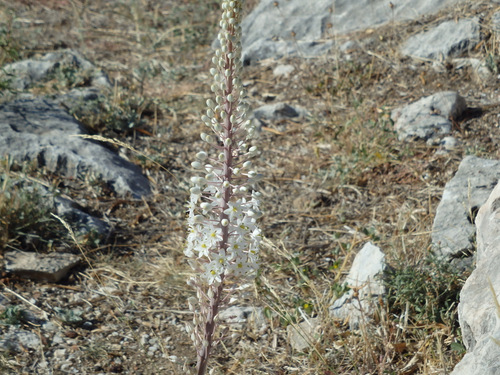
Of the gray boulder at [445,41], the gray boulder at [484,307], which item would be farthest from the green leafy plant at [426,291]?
the gray boulder at [445,41]

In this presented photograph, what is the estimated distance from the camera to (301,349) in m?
3.15

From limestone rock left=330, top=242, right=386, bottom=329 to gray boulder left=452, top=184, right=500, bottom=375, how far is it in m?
0.64

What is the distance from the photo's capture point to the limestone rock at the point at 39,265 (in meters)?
3.59

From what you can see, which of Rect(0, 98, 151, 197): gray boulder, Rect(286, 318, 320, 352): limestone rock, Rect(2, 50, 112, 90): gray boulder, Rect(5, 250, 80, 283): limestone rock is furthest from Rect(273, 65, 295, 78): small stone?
Rect(286, 318, 320, 352): limestone rock

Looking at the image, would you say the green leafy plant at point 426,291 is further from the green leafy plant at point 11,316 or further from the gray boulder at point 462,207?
the green leafy plant at point 11,316

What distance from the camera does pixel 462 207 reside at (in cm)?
356

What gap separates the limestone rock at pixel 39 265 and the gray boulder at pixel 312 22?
421cm

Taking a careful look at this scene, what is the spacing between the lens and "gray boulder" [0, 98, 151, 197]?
15.3ft

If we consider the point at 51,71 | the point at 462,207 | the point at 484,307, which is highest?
the point at 51,71

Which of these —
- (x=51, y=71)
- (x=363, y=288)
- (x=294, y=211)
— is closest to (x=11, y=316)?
(x=363, y=288)

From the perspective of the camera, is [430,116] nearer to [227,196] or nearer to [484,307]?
[484,307]

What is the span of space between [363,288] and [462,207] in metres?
0.95

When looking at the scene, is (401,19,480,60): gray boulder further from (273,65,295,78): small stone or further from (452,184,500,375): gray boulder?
(452,184,500,375): gray boulder

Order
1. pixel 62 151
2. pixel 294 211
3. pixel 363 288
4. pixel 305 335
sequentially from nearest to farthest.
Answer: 1. pixel 305 335
2. pixel 363 288
3. pixel 294 211
4. pixel 62 151
